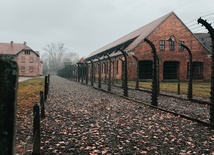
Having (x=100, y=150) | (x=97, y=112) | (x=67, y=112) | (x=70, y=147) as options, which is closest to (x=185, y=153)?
(x=100, y=150)

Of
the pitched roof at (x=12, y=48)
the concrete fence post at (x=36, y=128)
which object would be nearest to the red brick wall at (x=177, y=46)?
the concrete fence post at (x=36, y=128)

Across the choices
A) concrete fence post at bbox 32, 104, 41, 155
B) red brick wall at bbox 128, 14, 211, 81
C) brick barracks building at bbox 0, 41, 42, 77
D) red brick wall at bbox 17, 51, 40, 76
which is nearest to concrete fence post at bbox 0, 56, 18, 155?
concrete fence post at bbox 32, 104, 41, 155

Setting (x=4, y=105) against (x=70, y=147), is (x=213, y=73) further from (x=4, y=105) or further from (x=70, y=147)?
(x=4, y=105)

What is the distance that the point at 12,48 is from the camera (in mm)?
66125

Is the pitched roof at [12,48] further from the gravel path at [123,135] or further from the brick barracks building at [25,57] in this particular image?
the gravel path at [123,135]

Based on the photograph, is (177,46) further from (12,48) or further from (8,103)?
(12,48)

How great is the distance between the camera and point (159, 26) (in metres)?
31.8

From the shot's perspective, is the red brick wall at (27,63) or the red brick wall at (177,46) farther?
the red brick wall at (27,63)

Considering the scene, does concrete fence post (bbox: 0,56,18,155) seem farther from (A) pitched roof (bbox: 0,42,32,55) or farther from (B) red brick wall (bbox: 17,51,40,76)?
(A) pitched roof (bbox: 0,42,32,55)

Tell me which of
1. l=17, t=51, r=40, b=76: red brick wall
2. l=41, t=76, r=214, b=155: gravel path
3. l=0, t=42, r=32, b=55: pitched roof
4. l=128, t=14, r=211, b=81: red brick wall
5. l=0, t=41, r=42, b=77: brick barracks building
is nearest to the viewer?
l=41, t=76, r=214, b=155: gravel path

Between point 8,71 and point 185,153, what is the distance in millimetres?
4252

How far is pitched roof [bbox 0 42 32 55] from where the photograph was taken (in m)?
64.3

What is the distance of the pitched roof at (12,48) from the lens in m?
64.3

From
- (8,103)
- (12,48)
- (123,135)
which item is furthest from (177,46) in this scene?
(12,48)
